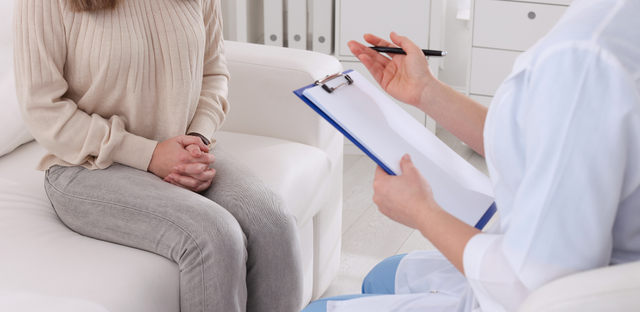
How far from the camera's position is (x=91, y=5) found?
43.0 inches

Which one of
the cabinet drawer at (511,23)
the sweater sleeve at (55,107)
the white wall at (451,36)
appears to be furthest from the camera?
the white wall at (451,36)

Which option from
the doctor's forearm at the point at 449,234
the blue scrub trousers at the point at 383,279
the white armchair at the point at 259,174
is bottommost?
the blue scrub trousers at the point at 383,279

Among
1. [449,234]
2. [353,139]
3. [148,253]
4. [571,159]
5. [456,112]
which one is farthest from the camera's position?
[148,253]

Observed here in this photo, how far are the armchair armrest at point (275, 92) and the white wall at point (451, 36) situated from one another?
46.0 inches

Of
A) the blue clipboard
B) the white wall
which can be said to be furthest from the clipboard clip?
the white wall

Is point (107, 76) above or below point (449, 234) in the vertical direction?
above

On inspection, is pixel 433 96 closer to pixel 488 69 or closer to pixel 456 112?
pixel 456 112

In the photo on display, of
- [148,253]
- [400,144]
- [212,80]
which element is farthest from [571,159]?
[212,80]

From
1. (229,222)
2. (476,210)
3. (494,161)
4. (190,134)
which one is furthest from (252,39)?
(494,161)

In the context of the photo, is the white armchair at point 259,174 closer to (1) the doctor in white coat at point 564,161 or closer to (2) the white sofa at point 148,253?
(2) the white sofa at point 148,253

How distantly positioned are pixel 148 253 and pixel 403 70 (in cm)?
55

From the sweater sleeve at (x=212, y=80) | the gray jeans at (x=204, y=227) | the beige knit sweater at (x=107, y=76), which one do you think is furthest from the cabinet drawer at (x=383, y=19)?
the gray jeans at (x=204, y=227)

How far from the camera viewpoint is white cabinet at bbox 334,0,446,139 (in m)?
2.37

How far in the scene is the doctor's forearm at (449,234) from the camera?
0.65m
